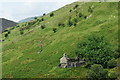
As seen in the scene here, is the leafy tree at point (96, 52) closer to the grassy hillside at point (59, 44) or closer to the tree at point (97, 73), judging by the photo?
the grassy hillside at point (59, 44)

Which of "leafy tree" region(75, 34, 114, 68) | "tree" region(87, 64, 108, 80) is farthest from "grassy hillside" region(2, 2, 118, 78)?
"tree" region(87, 64, 108, 80)

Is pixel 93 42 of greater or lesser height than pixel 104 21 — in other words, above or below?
below

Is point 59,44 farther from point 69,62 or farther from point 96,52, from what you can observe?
point 96,52

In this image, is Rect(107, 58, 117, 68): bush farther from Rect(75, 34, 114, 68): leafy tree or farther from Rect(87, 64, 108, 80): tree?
Rect(87, 64, 108, 80): tree

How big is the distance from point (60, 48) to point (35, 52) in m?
15.0

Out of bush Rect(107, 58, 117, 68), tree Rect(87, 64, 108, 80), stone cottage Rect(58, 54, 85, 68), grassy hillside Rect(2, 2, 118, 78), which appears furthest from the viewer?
grassy hillside Rect(2, 2, 118, 78)

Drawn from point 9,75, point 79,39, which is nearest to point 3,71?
point 9,75

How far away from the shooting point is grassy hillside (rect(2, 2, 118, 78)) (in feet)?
248

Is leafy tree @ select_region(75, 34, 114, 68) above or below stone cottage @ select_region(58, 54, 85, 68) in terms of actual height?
above

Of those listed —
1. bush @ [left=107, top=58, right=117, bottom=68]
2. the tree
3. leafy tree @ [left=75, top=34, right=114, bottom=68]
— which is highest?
leafy tree @ [left=75, top=34, right=114, bottom=68]

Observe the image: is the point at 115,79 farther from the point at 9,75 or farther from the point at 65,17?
the point at 65,17

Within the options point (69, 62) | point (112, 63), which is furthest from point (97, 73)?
point (69, 62)

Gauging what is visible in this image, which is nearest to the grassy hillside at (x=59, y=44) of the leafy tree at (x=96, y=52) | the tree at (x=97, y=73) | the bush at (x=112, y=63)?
the bush at (x=112, y=63)

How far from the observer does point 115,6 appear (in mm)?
119875
